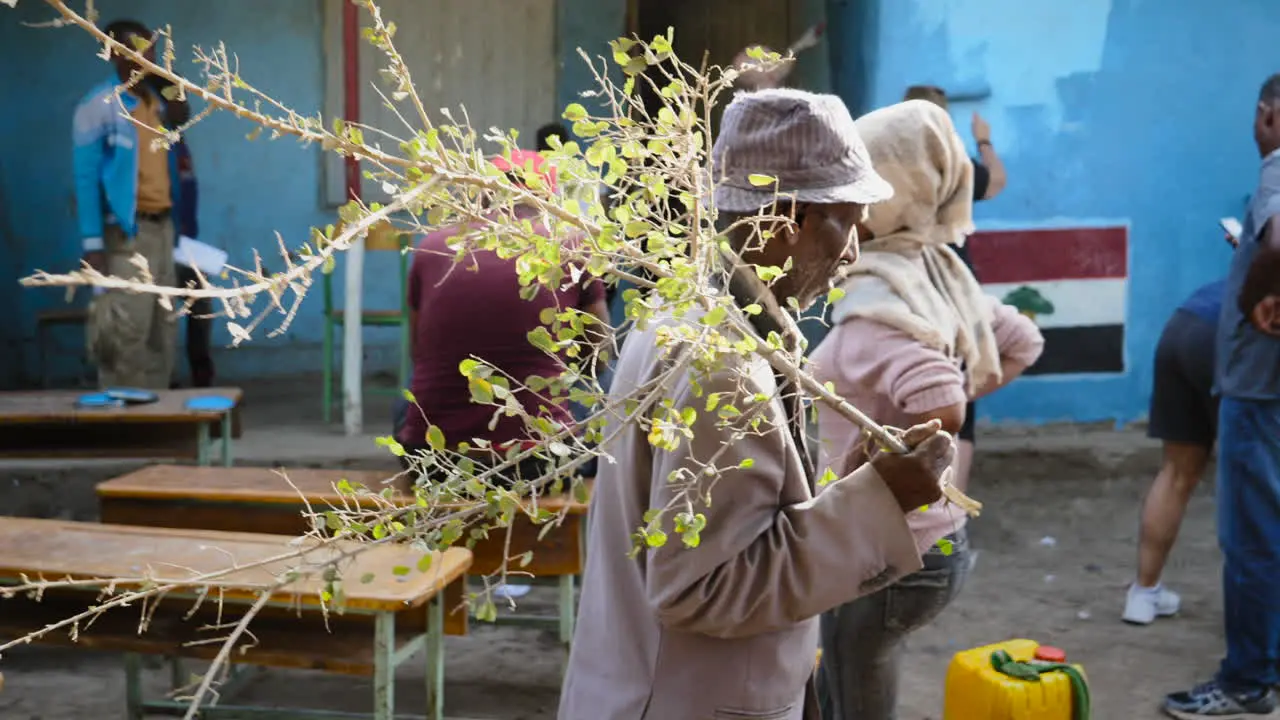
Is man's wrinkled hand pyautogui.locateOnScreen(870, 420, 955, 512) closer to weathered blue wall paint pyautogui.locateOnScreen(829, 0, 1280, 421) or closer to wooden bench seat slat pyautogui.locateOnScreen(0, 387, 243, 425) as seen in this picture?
wooden bench seat slat pyautogui.locateOnScreen(0, 387, 243, 425)

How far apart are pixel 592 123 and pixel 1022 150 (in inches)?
231

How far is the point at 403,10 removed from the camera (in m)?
7.96

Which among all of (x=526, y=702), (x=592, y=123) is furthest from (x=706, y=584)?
(x=526, y=702)

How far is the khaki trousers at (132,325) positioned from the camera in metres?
6.33

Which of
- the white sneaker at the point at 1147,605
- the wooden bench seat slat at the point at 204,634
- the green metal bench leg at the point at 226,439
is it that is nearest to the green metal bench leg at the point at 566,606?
the wooden bench seat slat at the point at 204,634

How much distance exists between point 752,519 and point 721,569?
79 millimetres

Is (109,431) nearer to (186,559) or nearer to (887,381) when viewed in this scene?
(186,559)

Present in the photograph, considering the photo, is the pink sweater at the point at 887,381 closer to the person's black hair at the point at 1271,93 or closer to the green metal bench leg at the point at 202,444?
the person's black hair at the point at 1271,93

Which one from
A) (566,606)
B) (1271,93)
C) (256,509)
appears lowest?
(566,606)

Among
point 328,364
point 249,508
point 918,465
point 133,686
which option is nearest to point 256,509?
point 249,508

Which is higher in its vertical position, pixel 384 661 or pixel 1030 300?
pixel 1030 300

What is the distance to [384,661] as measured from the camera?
3.37 m

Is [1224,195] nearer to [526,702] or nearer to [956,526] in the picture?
[526,702]

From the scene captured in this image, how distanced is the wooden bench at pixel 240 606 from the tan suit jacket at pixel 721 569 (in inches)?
54.3
